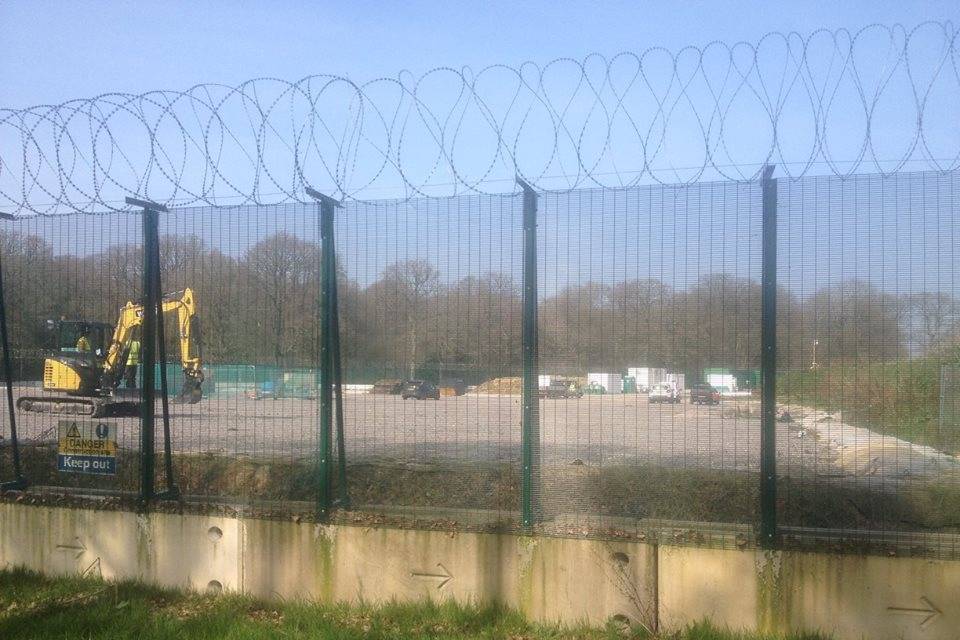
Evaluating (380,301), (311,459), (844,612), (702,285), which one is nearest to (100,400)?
(311,459)

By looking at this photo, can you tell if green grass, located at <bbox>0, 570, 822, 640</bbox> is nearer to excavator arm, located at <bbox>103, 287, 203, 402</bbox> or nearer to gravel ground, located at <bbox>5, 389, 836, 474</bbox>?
gravel ground, located at <bbox>5, 389, 836, 474</bbox>

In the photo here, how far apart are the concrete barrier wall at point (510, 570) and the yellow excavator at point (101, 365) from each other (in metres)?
1.22

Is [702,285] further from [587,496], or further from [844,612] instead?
[844,612]

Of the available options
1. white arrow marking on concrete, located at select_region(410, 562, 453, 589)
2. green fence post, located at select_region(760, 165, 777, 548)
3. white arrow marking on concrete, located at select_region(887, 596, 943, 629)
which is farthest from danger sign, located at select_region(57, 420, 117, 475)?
white arrow marking on concrete, located at select_region(887, 596, 943, 629)

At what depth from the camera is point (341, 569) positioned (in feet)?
22.9

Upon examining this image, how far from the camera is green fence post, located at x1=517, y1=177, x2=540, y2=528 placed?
22.7 feet

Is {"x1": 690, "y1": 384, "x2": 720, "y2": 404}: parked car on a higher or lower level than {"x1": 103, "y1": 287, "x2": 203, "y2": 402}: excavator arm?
lower

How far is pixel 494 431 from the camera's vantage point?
7.11 m

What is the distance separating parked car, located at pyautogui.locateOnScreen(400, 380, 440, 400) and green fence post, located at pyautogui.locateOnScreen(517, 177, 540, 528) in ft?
2.69

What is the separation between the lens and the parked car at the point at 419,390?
289 inches

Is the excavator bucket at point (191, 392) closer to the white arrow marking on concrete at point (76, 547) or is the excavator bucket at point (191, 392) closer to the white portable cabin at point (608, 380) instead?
the white arrow marking on concrete at point (76, 547)

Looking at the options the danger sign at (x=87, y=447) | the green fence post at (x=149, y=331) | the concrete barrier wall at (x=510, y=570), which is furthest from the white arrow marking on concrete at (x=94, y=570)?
the danger sign at (x=87, y=447)

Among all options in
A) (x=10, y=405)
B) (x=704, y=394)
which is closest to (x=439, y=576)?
(x=704, y=394)

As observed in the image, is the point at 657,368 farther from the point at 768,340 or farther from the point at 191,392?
the point at 191,392
